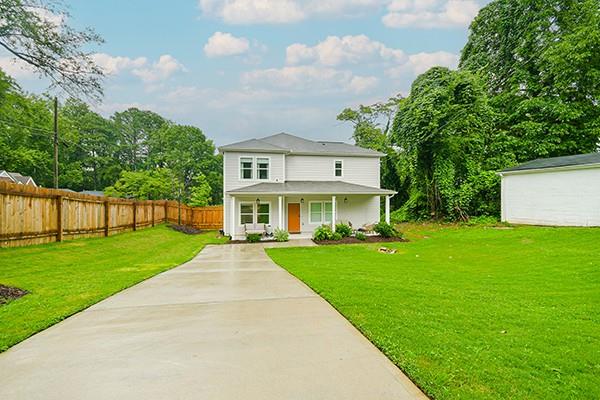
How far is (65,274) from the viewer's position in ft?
25.8

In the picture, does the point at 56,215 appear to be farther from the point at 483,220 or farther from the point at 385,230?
the point at 483,220

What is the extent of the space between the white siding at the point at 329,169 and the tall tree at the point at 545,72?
10.9m

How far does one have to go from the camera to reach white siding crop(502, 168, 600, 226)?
14.4 m

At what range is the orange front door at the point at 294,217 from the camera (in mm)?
19141

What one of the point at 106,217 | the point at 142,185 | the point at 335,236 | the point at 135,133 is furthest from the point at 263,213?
the point at 135,133

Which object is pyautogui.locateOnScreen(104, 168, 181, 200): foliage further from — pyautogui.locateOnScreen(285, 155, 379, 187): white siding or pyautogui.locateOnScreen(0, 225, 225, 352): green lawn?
pyautogui.locateOnScreen(0, 225, 225, 352): green lawn

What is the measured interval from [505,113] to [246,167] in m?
20.3

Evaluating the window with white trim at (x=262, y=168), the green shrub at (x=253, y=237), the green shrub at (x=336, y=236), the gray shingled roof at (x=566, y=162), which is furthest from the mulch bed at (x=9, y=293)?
the gray shingled roof at (x=566, y=162)

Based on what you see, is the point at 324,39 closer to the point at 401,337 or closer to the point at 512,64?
the point at 512,64

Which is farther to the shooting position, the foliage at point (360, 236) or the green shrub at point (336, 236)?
the foliage at point (360, 236)

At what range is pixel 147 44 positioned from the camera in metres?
16.2

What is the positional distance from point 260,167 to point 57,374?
16.1 metres

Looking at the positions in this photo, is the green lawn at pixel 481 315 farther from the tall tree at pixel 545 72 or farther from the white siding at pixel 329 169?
the tall tree at pixel 545 72

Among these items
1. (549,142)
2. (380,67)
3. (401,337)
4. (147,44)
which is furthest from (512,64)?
(401,337)
